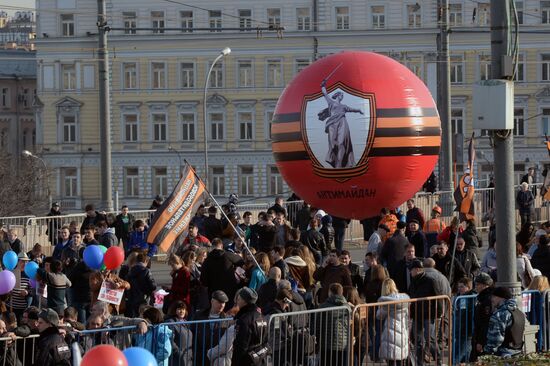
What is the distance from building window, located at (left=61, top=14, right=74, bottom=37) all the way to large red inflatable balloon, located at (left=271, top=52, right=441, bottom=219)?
187 feet

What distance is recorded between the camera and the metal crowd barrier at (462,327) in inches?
658

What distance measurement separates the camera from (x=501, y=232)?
14.9m

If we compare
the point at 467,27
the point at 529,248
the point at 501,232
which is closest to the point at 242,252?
the point at 529,248

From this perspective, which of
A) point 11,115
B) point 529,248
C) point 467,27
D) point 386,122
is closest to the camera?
point 529,248

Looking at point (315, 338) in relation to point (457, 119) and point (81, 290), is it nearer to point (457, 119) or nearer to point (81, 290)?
point (81, 290)

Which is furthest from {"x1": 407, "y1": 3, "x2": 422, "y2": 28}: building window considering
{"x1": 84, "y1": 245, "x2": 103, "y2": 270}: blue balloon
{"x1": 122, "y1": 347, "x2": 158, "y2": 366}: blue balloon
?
{"x1": 122, "y1": 347, "x2": 158, "y2": 366}: blue balloon

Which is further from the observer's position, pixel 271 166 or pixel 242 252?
pixel 271 166

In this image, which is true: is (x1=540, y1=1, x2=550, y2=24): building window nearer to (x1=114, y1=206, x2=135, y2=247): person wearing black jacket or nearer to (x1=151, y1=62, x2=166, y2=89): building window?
(x1=151, y1=62, x2=166, y2=89): building window

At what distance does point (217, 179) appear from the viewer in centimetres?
8219

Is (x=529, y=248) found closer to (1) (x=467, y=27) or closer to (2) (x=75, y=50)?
(1) (x=467, y=27)

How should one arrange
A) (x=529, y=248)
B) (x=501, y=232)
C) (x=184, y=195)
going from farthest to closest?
(x=529, y=248), (x=184, y=195), (x=501, y=232)

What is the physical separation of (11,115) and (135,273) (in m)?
92.8

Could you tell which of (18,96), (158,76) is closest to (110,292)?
(158,76)

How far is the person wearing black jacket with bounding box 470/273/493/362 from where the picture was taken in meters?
16.0
